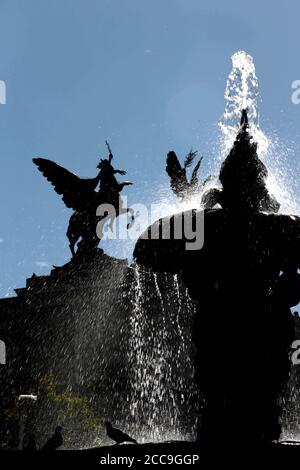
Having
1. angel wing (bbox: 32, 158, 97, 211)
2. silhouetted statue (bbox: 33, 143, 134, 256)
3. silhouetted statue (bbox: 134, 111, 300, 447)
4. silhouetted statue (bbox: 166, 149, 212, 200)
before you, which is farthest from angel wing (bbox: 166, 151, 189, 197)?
silhouetted statue (bbox: 33, 143, 134, 256)

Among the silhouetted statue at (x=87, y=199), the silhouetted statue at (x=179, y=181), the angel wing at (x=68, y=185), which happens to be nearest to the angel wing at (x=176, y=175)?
the silhouetted statue at (x=179, y=181)

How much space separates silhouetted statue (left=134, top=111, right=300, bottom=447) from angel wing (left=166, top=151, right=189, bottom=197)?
2.84m

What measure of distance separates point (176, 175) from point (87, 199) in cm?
1238

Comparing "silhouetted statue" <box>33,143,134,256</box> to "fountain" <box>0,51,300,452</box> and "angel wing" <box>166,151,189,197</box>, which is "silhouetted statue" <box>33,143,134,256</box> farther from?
"angel wing" <box>166,151,189,197</box>

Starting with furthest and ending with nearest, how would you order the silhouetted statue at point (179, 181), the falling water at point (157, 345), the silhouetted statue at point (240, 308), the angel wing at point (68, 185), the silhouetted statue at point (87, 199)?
the silhouetted statue at point (87, 199)
the falling water at point (157, 345)
the angel wing at point (68, 185)
the silhouetted statue at point (179, 181)
the silhouetted statue at point (240, 308)

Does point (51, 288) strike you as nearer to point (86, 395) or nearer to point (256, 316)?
point (86, 395)

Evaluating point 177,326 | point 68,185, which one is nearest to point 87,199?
point 68,185

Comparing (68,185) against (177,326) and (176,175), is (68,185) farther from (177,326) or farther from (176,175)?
(176,175)

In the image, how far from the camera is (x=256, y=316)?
6160 millimetres

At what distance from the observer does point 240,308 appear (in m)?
6.20

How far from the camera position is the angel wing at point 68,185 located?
20859mm

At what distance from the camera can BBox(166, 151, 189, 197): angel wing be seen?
9.62 meters

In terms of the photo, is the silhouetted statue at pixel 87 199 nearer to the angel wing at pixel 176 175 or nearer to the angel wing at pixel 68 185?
the angel wing at pixel 68 185
